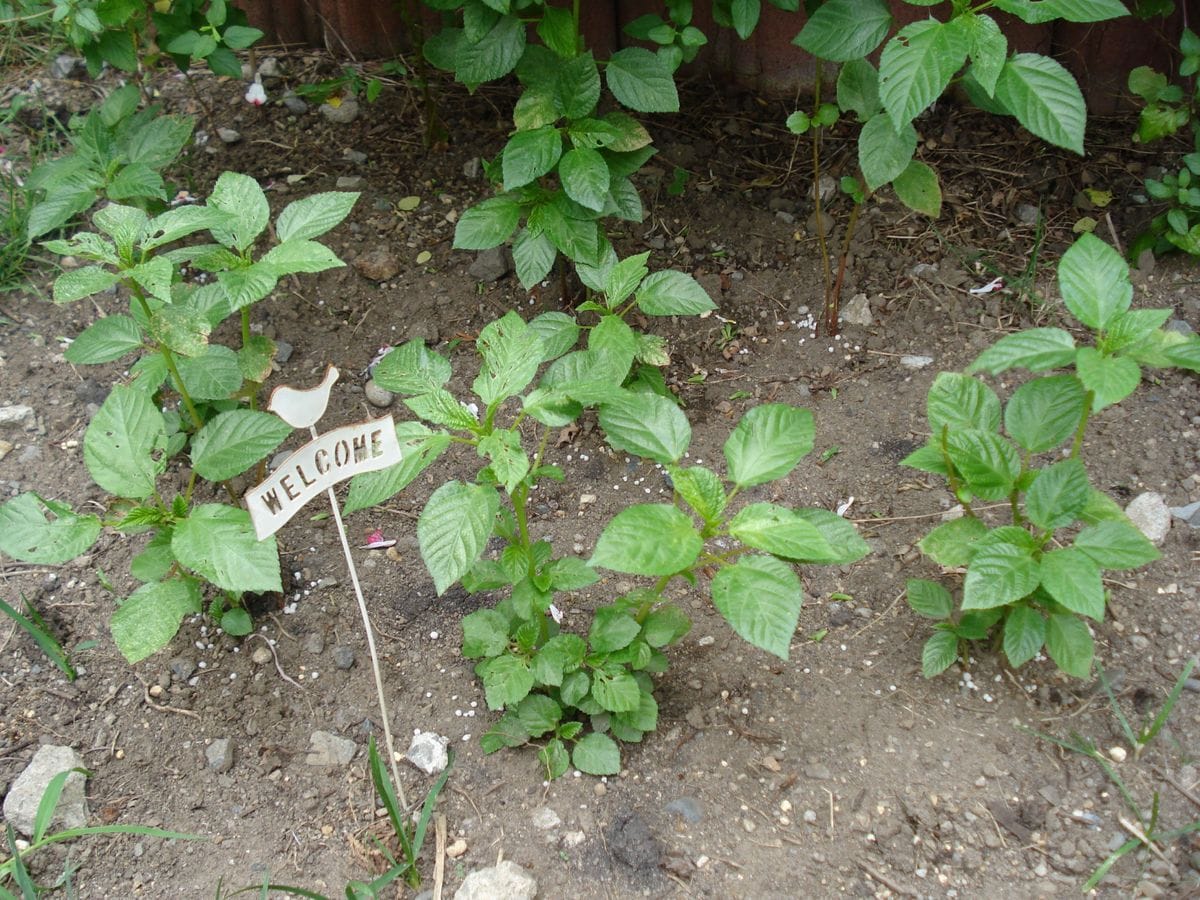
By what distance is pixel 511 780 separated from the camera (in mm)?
1758

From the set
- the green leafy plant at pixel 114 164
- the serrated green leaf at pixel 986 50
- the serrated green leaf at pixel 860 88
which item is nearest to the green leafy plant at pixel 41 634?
the green leafy plant at pixel 114 164

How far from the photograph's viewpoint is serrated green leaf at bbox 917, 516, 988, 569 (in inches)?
65.9

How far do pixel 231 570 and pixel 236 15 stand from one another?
145 cm

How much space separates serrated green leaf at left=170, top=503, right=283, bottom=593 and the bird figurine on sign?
17 cm

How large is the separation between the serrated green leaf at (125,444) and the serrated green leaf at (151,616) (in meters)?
0.16

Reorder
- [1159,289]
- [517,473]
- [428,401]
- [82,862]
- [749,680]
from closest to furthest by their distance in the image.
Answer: [517,473]
[428,401]
[82,862]
[749,680]
[1159,289]

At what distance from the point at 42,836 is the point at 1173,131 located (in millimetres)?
2499

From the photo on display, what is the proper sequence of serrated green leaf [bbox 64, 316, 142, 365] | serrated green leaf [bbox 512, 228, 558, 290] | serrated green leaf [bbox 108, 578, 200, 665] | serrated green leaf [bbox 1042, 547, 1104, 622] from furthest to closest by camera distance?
serrated green leaf [bbox 512, 228, 558, 290] → serrated green leaf [bbox 64, 316, 142, 365] → serrated green leaf [bbox 108, 578, 200, 665] → serrated green leaf [bbox 1042, 547, 1104, 622]

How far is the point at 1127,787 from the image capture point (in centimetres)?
166

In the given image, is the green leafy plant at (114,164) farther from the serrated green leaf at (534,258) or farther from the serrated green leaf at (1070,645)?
→ the serrated green leaf at (1070,645)

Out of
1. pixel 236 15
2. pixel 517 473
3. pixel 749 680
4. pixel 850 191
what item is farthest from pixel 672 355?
pixel 236 15

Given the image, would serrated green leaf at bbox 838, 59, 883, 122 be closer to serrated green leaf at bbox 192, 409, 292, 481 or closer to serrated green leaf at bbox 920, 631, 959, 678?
serrated green leaf at bbox 920, 631, 959, 678

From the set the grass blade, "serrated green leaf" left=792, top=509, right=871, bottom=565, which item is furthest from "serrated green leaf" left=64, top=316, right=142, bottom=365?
the grass blade

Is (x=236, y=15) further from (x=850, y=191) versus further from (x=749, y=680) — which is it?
(x=749, y=680)
